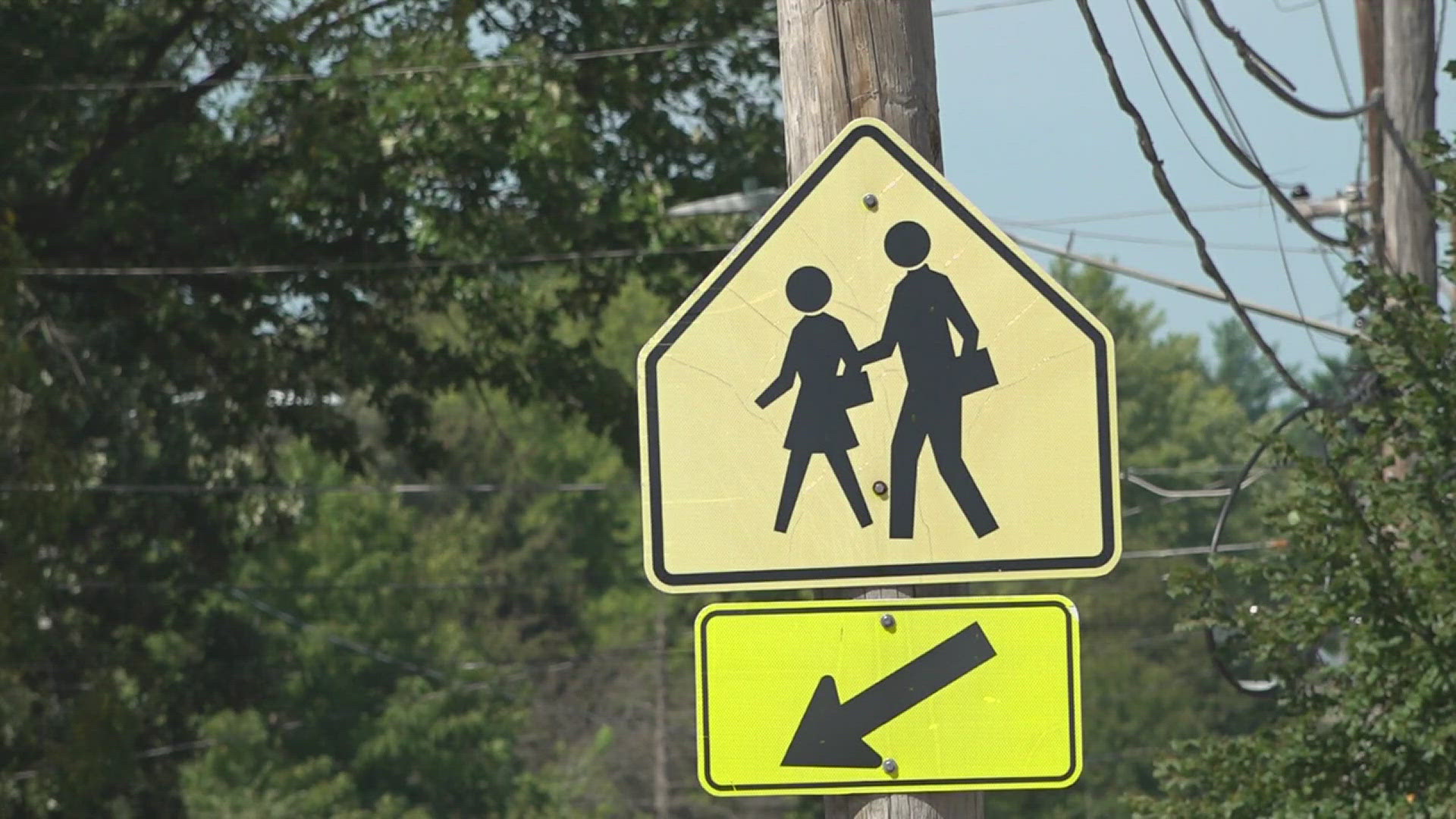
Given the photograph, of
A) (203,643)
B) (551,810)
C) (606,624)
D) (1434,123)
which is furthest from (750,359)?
(606,624)

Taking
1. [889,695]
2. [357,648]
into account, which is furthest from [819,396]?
[357,648]

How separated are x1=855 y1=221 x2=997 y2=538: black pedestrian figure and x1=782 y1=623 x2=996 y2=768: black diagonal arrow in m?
0.19

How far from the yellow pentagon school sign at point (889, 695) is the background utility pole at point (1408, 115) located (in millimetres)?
8176

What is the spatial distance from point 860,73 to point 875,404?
608 mm

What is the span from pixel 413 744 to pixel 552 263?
1338 inches

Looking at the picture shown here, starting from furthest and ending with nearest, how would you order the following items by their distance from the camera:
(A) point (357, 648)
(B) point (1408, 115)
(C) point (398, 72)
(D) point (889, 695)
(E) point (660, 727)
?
(E) point (660, 727) → (A) point (357, 648) → (C) point (398, 72) → (B) point (1408, 115) → (D) point (889, 695)

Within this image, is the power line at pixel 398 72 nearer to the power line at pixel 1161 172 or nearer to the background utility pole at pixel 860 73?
the power line at pixel 1161 172

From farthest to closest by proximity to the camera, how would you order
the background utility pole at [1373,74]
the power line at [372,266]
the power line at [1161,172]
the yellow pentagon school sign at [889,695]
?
the power line at [372,266]
the background utility pole at [1373,74]
the power line at [1161,172]
the yellow pentagon school sign at [889,695]

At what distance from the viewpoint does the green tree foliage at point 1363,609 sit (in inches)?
336

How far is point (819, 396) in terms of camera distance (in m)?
3.54

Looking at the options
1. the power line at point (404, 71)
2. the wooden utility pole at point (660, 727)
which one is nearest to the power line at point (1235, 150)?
the power line at point (404, 71)

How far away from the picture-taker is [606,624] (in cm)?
5875

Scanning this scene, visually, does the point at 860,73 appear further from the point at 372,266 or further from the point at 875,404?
the point at 372,266

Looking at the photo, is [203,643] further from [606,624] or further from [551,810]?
[606,624]
